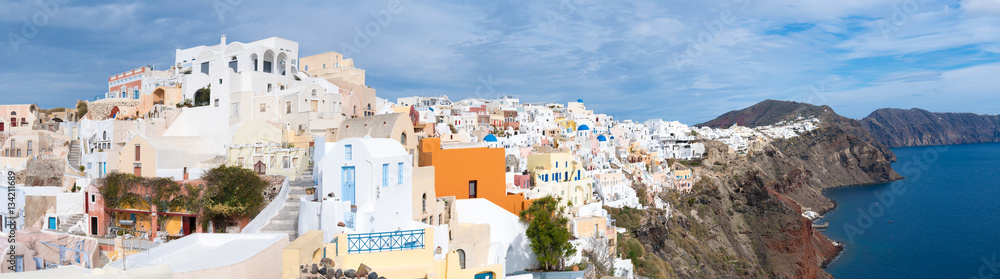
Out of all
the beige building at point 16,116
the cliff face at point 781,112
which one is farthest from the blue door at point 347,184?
the cliff face at point 781,112

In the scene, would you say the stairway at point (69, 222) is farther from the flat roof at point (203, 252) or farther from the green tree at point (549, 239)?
the green tree at point (549, 239)

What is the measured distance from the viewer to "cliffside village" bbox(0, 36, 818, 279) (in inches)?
559

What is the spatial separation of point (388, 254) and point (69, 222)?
17.8m

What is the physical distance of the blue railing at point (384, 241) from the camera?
47.3 feet

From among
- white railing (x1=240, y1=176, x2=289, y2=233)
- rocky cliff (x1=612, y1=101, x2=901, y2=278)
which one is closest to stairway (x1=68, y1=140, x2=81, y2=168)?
white railing (x1=240, y1=176, x2=289, y2=233)

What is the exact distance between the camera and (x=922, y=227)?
76.9m

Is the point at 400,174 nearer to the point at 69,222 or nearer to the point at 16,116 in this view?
the point at 69,222

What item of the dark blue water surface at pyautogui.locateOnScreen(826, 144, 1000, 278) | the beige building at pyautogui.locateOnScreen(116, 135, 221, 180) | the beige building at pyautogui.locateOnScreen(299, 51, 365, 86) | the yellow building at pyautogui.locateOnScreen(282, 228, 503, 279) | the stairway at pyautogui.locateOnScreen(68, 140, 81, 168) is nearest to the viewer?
the yellow building at pyautogui.locateOnScreen(282, 228, 503, 279)

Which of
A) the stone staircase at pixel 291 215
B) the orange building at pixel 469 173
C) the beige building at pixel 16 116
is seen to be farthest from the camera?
the beige building at pixel 16 116

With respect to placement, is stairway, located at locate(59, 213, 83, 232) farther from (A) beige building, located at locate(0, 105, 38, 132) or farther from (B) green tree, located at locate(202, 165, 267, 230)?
(A) beige building, located at locate(0, 105, 38, 132)

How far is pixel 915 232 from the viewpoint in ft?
244

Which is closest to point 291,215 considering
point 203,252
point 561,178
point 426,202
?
point 426,202

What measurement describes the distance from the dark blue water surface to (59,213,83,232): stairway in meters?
62.2

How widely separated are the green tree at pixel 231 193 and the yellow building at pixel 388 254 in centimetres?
927
